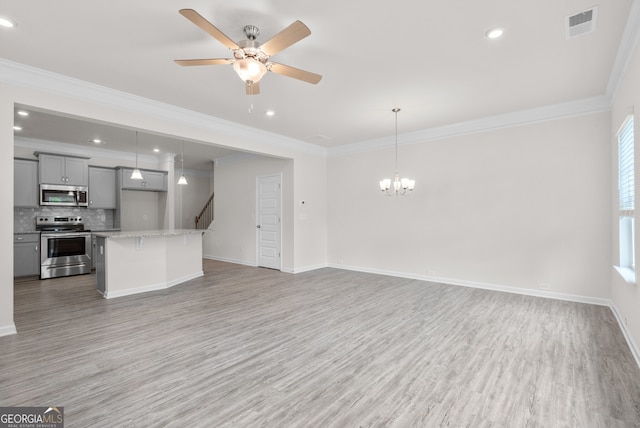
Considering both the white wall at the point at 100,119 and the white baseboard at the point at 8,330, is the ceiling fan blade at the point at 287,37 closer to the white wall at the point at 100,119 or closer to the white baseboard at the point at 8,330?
the white wall at the point at 100,119

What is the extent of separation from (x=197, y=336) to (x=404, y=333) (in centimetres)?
227

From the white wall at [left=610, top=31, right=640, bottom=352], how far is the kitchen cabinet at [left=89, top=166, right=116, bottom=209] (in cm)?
932

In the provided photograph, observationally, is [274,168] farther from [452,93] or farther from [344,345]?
[344,345]

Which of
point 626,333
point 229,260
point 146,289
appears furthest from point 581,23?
point 229,260

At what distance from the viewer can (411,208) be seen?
20.0 feet

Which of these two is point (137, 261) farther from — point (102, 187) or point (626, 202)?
point (626, 202)

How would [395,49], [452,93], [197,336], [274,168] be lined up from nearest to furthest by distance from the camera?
[395,49]
[197,336]
[452,93]
[274,168]

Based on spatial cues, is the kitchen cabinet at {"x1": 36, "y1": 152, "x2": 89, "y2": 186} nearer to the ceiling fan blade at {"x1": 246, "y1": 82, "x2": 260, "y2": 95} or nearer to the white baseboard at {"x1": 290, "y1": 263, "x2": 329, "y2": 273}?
the white baseboard at {"x1": 290, "y1": 263, "x2": 329, "y2": 273}

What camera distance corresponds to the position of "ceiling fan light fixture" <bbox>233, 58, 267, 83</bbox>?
2553 millimetres

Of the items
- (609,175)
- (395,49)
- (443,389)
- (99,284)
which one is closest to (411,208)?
(609,175)

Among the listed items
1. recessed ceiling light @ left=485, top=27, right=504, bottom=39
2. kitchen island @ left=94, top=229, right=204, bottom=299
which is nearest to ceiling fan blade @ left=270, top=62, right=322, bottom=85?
recessed ceiling light @ left=485, top=27, right=504, bottom=39

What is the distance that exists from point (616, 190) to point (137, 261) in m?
7.03

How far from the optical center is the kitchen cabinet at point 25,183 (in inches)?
239

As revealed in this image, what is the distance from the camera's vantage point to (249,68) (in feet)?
8.45
